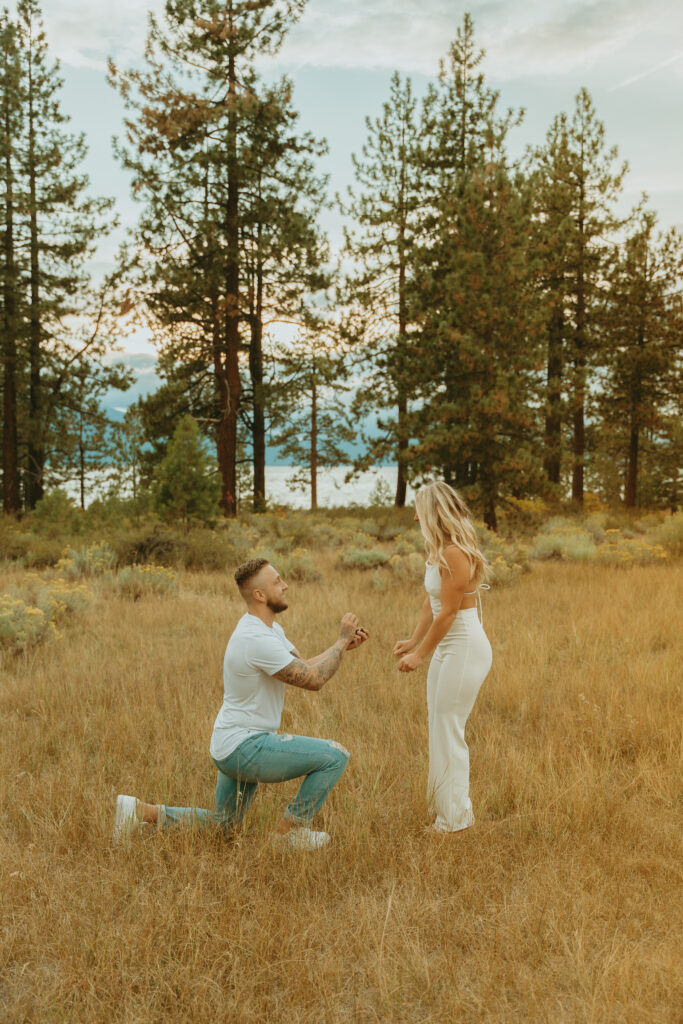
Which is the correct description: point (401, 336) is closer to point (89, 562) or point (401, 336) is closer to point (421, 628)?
point (89, 562)

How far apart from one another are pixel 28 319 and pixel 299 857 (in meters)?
23.5

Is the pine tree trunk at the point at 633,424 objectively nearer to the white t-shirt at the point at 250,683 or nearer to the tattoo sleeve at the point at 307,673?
the tattoo sleeve at the point at 307,673

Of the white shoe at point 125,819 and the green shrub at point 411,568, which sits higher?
the green shrub at point 411,568

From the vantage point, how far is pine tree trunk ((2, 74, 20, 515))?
21531mm

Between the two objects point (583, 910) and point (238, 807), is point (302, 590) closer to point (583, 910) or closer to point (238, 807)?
point (238, 807)

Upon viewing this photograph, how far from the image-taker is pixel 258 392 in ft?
73.2

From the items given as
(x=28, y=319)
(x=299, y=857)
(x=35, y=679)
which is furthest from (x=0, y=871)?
(x=28, y=319)

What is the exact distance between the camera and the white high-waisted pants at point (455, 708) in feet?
12.7

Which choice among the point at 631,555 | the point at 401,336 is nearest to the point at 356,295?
the point at 401,336

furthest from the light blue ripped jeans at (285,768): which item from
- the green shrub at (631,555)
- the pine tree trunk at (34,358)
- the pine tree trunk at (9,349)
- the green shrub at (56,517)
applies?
the pine tree trunk at (34,358)

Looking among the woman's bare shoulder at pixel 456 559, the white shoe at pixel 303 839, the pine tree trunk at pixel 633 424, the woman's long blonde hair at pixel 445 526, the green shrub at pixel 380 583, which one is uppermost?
the pine tree trunk at pixel 633 424

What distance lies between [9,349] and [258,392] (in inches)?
306

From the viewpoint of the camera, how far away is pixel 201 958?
280cm

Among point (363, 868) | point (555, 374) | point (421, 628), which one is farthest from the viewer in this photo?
point (555, 374)
